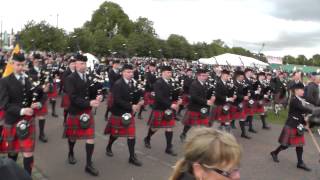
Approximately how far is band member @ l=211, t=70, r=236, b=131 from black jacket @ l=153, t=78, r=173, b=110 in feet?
6.72

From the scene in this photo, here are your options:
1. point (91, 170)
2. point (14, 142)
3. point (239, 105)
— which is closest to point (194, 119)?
point (239, 105)

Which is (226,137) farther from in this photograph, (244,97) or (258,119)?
(258,119)

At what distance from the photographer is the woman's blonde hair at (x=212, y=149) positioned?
202 cm

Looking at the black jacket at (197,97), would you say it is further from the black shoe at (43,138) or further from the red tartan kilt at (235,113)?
the black shoe at (43,138)

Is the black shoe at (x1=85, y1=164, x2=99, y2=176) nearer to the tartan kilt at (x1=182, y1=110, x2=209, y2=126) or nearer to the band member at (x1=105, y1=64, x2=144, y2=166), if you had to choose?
the band member at (x1=105, y1=64, x2=144, y2=166)

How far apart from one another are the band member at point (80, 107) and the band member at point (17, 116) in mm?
941

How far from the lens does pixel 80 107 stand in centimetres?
694

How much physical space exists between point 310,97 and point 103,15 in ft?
200

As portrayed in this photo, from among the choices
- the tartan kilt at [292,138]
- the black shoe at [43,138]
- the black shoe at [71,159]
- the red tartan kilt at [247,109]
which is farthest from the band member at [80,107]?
the red tartan kilt at [247,109]

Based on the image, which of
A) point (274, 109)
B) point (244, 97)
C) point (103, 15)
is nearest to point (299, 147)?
point (244, 97)

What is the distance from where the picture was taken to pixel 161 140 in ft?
31.5

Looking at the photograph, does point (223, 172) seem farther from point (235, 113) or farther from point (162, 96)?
point (235, 113)

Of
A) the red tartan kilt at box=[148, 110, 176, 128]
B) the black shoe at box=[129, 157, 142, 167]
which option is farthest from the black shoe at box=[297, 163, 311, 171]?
the black shoe at box=[129, 157, 142, 167]

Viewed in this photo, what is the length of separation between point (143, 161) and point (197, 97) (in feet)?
7.09
